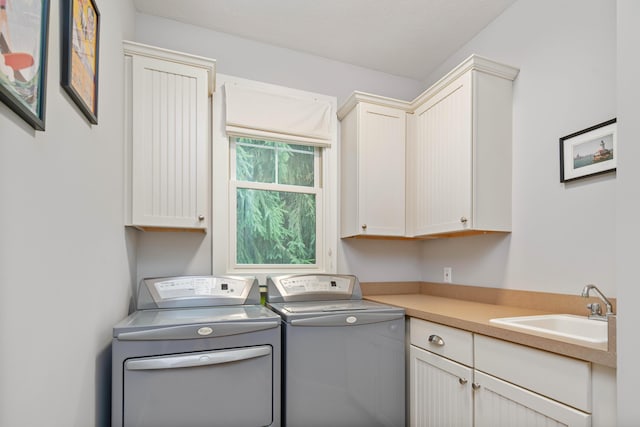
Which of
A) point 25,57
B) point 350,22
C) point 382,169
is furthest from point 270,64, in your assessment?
point 25,57

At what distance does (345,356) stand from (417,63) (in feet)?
7.52

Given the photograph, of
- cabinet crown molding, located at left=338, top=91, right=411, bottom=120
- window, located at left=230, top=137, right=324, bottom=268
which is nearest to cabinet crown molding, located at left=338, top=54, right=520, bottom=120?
cabinet crown molding, located at left=338, top=91, right=411, bottom=120

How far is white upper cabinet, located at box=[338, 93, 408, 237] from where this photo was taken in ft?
8.34

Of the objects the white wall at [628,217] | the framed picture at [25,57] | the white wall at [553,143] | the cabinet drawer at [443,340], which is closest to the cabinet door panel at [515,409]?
the cabinet drawer at [443,340]

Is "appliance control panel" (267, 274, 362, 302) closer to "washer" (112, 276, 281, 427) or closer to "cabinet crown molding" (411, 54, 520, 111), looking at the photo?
"washer" (112, 276, 281, 427)

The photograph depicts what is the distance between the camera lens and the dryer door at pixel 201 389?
1.50 m

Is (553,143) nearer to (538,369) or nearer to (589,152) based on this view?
(589,152)

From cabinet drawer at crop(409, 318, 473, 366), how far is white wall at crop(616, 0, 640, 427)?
25.7 inches

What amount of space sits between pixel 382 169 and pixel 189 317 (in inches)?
63.5

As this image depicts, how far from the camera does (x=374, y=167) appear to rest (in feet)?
8.45

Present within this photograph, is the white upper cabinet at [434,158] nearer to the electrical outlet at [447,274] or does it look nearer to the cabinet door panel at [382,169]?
the cabinet door panel at [382,169]

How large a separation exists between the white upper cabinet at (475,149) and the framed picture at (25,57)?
6.45ft

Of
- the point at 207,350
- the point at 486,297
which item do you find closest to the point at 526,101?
the point at 486,297

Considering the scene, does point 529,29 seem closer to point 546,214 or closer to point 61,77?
point 546,214
